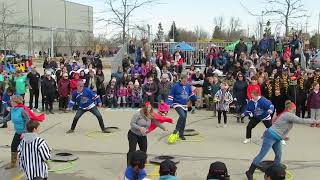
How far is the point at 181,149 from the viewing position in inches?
459

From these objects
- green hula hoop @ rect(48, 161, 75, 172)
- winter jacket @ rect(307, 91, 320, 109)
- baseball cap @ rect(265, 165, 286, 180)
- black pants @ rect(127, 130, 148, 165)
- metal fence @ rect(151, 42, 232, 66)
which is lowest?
green hula hoop @ rect(48, 161, 75, 172)

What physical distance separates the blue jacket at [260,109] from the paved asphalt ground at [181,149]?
814 mm

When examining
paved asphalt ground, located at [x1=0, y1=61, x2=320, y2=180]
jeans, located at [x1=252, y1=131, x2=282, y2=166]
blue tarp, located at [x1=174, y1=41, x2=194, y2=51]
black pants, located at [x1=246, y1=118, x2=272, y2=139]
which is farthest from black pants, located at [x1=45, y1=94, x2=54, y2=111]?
jeans, located at [x1=252, y1=131, x2=282, y2=166]

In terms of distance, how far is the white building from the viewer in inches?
2665

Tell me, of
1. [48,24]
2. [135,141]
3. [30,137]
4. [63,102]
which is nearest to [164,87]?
[63,102]

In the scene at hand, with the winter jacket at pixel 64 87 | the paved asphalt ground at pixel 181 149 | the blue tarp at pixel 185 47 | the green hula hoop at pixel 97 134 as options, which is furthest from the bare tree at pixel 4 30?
the green hula hoop at pixel 97 134

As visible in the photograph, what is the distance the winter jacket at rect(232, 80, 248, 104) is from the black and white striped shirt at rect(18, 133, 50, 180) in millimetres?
10011

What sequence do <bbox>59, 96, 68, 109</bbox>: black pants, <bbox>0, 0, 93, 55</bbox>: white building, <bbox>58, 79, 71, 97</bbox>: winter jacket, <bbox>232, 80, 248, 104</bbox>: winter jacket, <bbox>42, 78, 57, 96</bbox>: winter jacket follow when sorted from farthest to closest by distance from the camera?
<bbox>0, 0, 93, 55</bbox>: white building, <bbox>59, 96, 68, 109</bbox>: black pants, <bbox>58, 79, 71, 97</bbox>: winter jacket, <bbox>42, 78, 57, 96</bbox>: winter jacket, <bbox>232, 80, 248, 104</bbox>: winter jacket

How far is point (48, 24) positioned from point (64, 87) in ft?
235

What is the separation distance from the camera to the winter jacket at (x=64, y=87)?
1804 cm

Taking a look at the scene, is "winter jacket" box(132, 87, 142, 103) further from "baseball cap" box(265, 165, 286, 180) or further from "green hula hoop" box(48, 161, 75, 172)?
"baseball cap" box(265, 165, 286, 180)

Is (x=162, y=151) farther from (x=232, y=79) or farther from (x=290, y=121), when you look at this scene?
(x=232, y=79)

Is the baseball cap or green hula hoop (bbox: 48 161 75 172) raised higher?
the baseball cap

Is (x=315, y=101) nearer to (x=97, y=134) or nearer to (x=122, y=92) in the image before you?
(x=97, y=134)
